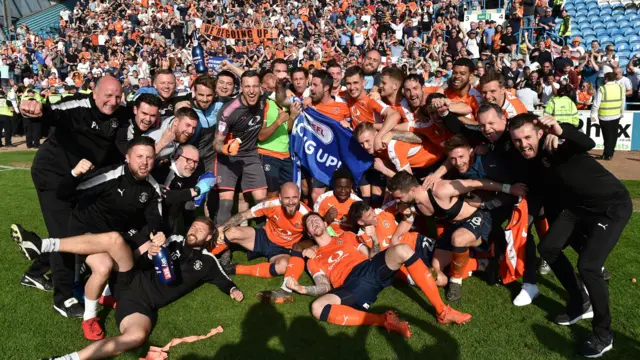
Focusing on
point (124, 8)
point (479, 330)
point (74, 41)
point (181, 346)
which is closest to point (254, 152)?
point (181, 346)

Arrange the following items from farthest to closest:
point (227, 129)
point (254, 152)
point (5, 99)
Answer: point (5, 99) → point (254, 152) → point (227, 129)

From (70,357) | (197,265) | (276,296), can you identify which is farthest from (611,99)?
(70,357)

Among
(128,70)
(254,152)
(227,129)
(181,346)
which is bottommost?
(128,70)

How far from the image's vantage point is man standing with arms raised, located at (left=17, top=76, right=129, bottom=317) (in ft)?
17.6

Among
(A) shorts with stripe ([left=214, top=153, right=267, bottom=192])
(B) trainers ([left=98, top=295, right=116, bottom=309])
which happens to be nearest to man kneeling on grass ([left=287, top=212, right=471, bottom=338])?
(A) shorts with stripe ([left=214, top=153, right=267, bottom=192])

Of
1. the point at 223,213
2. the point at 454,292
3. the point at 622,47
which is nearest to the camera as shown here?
the point at 454,292

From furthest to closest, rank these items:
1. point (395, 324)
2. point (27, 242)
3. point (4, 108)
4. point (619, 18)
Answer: point (619, 18), point (4, 108), point (395, 324), point (27, 242)

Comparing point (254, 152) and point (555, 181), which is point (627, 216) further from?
point (254, 152)

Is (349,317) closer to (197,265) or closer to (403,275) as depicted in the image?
(403,275)

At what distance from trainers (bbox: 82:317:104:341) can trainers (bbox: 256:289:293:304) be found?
1.69 metres

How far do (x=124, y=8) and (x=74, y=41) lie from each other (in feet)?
13.8

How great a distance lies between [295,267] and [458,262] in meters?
1.91

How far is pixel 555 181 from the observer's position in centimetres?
468

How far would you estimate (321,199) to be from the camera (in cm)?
700
